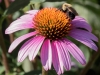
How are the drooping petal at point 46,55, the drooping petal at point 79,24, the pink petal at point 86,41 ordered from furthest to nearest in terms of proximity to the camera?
the drooping petal at point 79,24, the pink petal at point 86,41, the drooping petal at point 46,55

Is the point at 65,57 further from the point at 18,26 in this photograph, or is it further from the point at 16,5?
the point at 16,5

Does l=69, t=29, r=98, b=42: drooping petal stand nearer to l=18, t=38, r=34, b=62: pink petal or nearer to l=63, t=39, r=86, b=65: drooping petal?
l=63, t=39, r=86, b=65: drooping petal

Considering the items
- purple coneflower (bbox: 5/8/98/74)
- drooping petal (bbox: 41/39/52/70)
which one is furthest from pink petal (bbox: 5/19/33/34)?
drooping petal (bbox: 41/39/52/70)

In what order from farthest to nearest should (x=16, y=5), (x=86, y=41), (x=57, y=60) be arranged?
(x=16, y=5) < (x=86, y=41) < (x=57, y=60)

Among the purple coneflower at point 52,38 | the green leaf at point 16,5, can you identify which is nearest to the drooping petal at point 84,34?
the purple coneflower at point 52,38

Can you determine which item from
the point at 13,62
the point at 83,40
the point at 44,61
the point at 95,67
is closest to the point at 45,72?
the point at 44,61

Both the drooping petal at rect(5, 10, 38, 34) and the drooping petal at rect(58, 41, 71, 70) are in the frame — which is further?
the drooping petal at rect(5, 10, 38, 34)

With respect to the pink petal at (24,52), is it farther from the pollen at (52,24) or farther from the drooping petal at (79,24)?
the drooping petal at (79,24)

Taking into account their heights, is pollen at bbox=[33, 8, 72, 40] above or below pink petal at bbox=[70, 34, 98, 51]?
above

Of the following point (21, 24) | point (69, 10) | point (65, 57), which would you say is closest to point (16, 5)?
point (21, 24)
